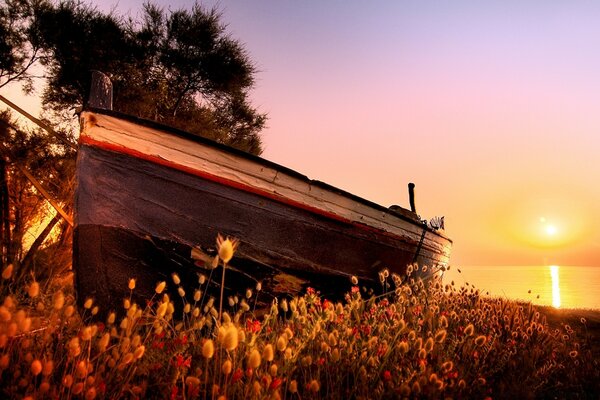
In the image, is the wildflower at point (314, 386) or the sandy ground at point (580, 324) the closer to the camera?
the wildflower at point (314, 386)

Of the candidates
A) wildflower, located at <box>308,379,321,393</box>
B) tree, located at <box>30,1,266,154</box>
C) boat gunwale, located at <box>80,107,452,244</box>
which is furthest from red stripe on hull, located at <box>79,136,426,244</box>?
tree, located at <box>30,1,266,154</box>

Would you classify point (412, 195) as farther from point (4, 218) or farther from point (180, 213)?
point (4, 218)

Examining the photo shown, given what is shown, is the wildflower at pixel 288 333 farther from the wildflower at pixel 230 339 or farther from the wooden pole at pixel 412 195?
the wooden pole at pixel 412 195

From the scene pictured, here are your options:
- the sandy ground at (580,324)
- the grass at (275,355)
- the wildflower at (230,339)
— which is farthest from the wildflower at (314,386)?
the sandy ground at (580,324)

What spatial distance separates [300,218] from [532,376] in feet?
8.64

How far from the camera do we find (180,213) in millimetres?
3812

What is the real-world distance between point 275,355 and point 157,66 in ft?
40.8

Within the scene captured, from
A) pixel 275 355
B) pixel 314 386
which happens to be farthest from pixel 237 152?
pixel 314 386

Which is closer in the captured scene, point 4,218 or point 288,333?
point 288,333

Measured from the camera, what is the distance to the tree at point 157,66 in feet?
38.5

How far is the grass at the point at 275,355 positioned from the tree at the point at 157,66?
29.1ft

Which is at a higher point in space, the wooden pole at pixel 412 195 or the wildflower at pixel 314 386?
the wooden pole at pixel 412 195

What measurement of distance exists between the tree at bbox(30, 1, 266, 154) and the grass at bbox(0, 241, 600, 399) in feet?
29.1

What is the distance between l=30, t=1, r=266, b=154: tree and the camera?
11750mm
